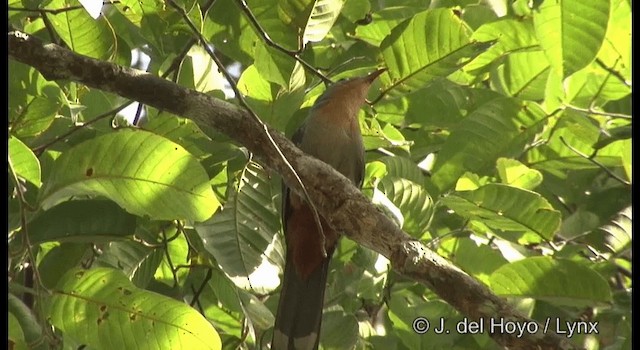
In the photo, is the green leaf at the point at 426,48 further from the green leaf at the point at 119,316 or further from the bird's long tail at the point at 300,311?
the green leaf at the point at 119,316

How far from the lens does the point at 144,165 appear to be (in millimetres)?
2395

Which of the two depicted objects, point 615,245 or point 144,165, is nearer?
point 144,165

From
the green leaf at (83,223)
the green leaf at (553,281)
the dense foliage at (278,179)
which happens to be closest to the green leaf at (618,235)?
the dense foliage at (278,179)

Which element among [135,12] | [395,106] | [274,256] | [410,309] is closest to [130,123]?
[135,12]

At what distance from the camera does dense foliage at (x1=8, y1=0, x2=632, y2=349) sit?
2.39m

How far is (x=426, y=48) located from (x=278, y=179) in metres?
0.73

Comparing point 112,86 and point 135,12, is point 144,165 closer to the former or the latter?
point 112,86

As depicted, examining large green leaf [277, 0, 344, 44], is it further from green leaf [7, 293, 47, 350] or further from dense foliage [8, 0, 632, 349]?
green leaf [7, 293, 47, 350]

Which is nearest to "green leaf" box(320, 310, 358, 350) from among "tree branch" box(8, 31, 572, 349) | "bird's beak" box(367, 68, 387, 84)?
"tree branch" box(8, 31, 572, 349)

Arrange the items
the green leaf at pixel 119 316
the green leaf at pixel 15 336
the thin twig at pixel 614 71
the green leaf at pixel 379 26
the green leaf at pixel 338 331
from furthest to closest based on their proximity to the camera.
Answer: the thin twig at pixel 614 71 → the green leaf at pixel 379 26 → the green leaf at pixel 338 331 → the green leaf at pixel 119 316 → the green leaf at pixel 15 336

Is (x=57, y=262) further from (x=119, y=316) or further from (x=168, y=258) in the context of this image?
(x=119, y=316)

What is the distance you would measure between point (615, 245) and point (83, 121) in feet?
6.06

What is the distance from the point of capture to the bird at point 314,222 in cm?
304
